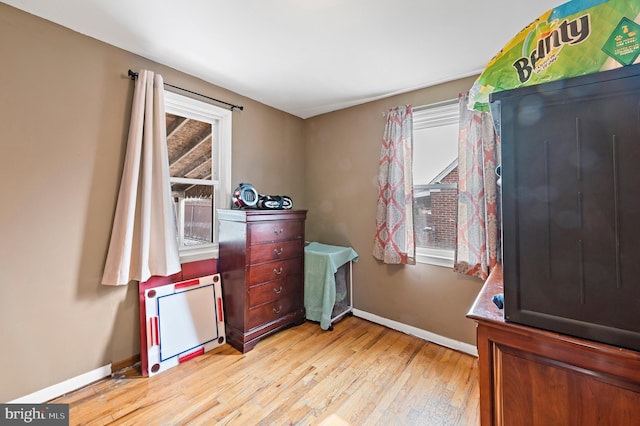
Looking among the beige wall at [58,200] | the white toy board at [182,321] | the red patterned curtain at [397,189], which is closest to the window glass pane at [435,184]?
the red patterned curtain at [397,189]

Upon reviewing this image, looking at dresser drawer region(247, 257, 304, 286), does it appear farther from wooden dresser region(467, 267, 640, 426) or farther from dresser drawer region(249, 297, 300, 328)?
wooden dresser region(467, 267, 640, 426)

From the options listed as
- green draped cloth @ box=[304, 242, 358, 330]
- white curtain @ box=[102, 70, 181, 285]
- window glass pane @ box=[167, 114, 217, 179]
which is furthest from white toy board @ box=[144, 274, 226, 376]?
window glass pane @ box=[167, 114, 217, 179]

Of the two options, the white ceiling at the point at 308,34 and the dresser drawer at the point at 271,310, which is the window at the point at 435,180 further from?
the dresser drawer at the point at 271,310

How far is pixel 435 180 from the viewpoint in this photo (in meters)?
2.54

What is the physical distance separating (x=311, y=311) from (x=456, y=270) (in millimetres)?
1439

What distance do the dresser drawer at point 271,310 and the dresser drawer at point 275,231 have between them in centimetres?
59

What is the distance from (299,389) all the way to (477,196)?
1958 millimetres

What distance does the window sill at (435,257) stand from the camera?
2.37 m

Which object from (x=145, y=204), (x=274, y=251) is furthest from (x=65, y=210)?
(x=274, y=251)

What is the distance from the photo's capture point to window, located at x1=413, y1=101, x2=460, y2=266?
2.42m

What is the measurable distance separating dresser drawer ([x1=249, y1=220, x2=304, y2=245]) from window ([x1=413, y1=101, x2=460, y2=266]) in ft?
3.82

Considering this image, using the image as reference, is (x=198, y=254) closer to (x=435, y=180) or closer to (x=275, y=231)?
(x=275, y=231)

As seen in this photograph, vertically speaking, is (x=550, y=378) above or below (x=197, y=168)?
below

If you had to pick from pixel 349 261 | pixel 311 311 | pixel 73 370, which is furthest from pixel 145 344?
pixel 349 261
